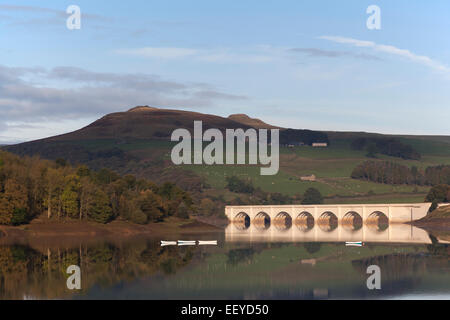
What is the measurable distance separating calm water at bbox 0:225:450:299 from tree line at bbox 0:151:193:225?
19385 mm

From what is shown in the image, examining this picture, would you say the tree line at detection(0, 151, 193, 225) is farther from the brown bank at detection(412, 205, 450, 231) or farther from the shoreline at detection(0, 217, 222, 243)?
the brown bank at detection(412, 205, 450, 231)

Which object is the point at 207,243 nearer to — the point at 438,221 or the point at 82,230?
the point at 82,230

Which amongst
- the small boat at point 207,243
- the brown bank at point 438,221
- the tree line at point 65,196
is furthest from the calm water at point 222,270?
the brown bank at point 438,221

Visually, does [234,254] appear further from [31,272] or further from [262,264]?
[31,272]

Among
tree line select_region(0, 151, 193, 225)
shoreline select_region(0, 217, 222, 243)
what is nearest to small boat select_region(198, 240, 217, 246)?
shoreline select_region(0, 217, 222, 243)

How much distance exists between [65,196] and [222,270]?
62.0 m

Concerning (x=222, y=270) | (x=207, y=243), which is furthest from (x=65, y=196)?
(x=222, y=270)

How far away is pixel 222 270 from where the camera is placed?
79.3 m

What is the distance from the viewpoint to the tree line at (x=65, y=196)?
125m

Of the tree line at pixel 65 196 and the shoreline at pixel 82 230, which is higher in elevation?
the tree line at pixel 65 196

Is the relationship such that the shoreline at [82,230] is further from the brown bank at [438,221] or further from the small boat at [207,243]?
the brown bank at [438,221]

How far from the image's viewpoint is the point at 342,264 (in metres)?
86.9

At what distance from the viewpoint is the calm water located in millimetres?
61344

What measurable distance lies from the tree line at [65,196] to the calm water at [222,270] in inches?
763
